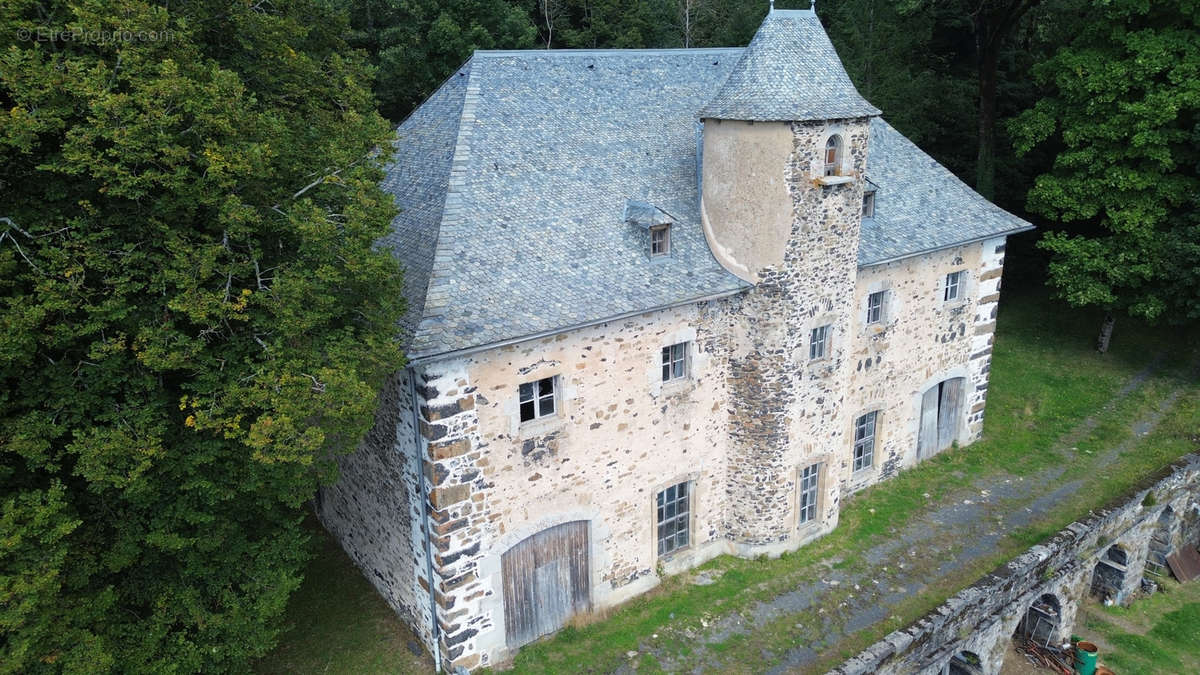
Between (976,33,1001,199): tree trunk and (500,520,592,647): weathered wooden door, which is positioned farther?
(976,33,1001,199): tree trunk

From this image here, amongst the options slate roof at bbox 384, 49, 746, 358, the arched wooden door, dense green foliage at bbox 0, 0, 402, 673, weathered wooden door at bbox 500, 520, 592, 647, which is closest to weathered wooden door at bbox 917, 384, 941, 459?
the arched wooden door

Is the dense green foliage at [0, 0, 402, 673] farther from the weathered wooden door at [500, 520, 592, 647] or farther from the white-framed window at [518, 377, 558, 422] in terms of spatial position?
the weathered wooden door at [500, 520, 592, 647]

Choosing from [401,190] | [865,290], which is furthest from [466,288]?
[865,290]

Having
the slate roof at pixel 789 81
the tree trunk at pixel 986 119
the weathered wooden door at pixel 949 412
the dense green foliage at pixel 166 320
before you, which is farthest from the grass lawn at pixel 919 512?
the slate roof at pixel 789 81

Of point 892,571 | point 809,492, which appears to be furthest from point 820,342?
point 892,571

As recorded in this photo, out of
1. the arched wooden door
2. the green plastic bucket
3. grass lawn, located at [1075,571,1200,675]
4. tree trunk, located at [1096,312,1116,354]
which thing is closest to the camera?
the green plastic bucket

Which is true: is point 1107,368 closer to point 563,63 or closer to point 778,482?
point 778,482
